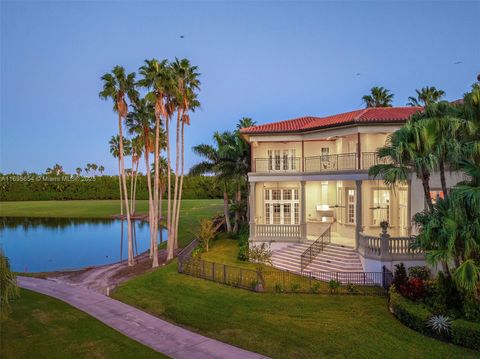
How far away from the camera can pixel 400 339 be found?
11789 millimetres

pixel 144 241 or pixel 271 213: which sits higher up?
pixel 271 213

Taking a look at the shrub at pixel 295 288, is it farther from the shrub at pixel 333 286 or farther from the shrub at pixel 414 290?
the shrub at pixel 414 290

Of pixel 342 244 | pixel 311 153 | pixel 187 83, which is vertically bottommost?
pixel 342 244

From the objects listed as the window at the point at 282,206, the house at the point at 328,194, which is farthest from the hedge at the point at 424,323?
the window at the point at 282,206

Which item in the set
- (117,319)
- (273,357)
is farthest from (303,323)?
(117,319)

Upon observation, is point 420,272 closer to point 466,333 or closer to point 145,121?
point 466,333

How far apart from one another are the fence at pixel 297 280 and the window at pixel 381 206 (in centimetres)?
626

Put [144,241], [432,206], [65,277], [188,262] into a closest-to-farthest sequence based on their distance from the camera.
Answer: [432,206] → [188,262] → [65,277] → [144,241]

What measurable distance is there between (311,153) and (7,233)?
1692 inches

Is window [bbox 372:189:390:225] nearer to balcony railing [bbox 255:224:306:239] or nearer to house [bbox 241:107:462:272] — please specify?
house [bbox 241:107:462:272]

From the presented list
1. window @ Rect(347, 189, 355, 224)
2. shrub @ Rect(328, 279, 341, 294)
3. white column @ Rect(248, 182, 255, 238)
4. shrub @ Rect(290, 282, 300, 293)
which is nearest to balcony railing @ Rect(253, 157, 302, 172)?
white column @ Rect(248, 182, 255, 238)

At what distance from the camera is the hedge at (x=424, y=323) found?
1104cm

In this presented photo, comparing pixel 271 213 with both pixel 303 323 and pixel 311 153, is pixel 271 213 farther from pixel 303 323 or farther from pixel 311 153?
pixel 303 323

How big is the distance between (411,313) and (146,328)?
9.68 meters
